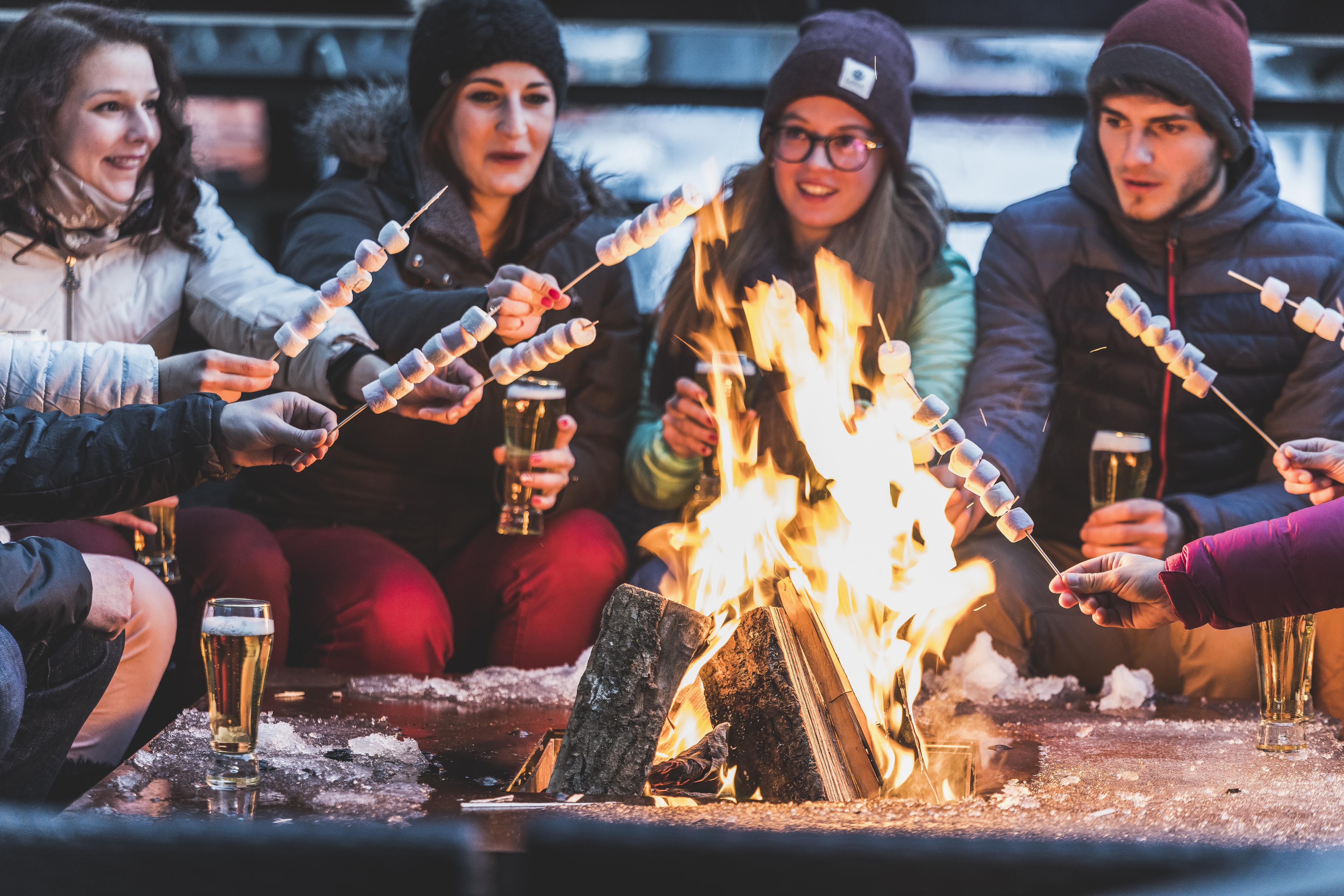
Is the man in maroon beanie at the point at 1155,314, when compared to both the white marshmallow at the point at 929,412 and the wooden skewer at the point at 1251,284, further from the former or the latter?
the white marshmallow at the point at 929,412

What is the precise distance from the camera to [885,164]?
4219 millimetres

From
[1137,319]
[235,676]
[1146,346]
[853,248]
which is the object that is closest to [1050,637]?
[1146,346]

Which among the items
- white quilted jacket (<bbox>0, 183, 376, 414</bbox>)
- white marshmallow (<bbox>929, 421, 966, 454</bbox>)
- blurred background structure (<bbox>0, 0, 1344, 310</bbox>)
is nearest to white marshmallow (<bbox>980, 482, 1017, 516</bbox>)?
white marshmallow (<bbox>929, 421, 966, 454</bbox>)

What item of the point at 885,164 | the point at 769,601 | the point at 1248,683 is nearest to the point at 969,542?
the point at 1248,683

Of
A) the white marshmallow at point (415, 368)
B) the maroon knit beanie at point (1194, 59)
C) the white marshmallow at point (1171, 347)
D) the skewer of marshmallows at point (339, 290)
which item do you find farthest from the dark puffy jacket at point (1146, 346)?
the skewer of marshmallows at point (339, 290)

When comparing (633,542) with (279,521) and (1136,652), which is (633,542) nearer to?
(279,521)

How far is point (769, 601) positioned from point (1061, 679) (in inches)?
46.2

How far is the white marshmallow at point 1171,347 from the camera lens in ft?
10.1

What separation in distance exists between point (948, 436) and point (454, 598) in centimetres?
197

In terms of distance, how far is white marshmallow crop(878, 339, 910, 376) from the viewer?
282cm

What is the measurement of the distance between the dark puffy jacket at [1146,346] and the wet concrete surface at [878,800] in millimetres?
1012

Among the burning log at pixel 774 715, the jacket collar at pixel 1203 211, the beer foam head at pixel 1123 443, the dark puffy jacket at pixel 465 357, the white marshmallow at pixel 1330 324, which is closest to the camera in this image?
the burning log at pixel 774 715

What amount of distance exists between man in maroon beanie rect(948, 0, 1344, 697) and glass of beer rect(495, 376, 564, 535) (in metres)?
1.16

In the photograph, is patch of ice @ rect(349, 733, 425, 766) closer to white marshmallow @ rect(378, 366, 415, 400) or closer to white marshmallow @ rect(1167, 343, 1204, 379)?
white marshmallow @ rect(378, 366, 415, 400)
